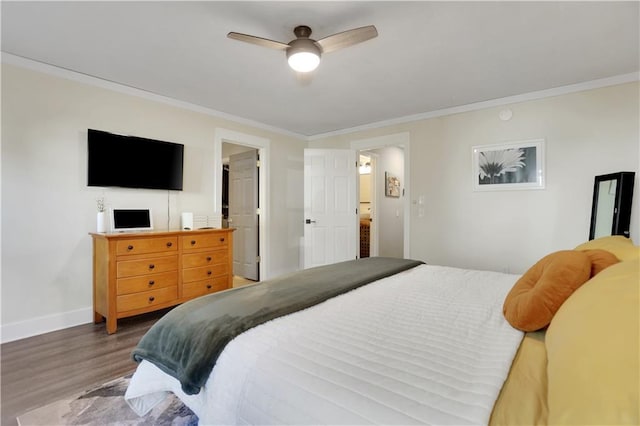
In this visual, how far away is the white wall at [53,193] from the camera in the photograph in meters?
2.56

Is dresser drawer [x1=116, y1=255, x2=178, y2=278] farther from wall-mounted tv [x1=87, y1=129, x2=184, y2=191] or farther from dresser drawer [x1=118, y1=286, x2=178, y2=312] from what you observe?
wall-mounted tv [x1=87, y1=129, x2=184, y2=191]

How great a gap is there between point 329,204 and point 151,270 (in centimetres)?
262

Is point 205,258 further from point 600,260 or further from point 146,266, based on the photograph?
point 600,260

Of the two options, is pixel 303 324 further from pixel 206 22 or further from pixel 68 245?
pixel 68 245

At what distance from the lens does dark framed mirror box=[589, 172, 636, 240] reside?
2.75 metres

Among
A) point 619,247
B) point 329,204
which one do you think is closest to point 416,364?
point 619,247

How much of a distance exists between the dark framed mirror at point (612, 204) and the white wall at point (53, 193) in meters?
4.48

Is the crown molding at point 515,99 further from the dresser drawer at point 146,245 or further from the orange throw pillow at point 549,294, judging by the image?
the dresser drawer at point 146,245

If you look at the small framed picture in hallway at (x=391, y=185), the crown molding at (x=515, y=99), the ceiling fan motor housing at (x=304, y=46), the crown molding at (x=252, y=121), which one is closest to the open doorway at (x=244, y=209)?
the crown molding at (x=252, y=121)

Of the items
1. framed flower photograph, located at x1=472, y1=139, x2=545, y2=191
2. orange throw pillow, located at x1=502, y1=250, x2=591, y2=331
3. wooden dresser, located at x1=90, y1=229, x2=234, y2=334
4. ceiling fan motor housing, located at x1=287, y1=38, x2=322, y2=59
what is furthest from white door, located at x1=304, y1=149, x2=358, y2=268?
orange throw pillow, located at x1=502, y1=250, x2=591, y2=331

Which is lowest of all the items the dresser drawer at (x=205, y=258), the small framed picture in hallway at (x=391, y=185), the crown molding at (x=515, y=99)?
the dresser drawer at (x=205, y=258)

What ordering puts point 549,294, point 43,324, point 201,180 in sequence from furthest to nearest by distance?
point 201,180 < point 43,324 < point 549,294

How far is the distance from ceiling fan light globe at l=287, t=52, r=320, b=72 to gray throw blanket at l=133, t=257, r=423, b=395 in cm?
149

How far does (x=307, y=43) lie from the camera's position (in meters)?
2.04
